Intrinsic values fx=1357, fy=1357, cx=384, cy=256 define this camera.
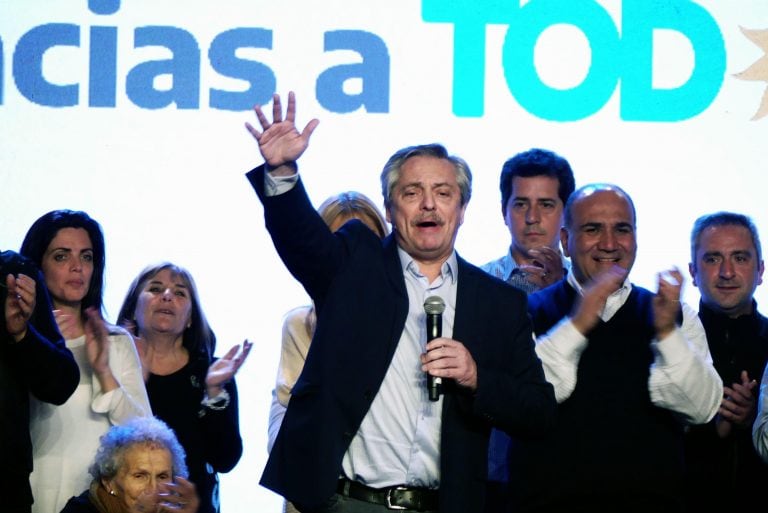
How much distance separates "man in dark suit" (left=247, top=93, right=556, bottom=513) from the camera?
2.94 m

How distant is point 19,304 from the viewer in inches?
137

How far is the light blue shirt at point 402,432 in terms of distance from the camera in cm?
300

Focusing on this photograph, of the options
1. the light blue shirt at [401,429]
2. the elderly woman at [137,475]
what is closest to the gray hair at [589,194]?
the light blue shirt at [401,429]

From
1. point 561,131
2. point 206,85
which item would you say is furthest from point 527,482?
point 206,85

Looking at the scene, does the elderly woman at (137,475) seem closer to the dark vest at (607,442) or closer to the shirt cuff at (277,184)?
the dark vest at (607,442)

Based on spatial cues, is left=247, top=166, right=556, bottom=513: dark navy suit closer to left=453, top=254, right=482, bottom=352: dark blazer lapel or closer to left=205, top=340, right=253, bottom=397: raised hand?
left=453, top=254, right=482, bottom=352: dark blazer lapel

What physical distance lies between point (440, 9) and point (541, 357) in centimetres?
217

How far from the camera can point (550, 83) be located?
516 cm

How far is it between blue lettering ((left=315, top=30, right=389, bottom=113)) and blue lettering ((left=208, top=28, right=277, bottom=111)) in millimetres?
202

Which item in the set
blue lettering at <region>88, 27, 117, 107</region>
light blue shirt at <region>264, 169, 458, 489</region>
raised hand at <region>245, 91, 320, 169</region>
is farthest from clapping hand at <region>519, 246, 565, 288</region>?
blue lettering at <region>88, 27, 117, 107</region>

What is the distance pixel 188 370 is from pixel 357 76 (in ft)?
4.68

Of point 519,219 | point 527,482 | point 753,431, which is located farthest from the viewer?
point 519,219

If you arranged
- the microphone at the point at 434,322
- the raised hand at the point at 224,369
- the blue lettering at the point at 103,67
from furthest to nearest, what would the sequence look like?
the blue lettering at the point at 103,67 → the raised hand at the point at 224,369 → the microphone at the point at 434,322

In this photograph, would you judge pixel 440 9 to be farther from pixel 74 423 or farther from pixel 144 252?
pixel 74 423
